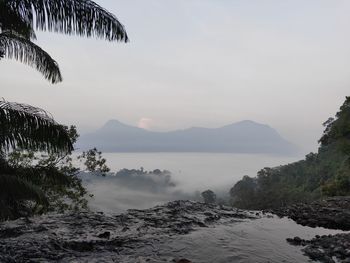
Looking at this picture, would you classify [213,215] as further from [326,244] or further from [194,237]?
[326,244]

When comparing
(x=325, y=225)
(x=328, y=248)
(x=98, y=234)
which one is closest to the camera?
(x=328, y=248)

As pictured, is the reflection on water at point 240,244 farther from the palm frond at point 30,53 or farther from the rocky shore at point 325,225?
the palm frond at point 30,53

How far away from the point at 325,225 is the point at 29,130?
1291 cm

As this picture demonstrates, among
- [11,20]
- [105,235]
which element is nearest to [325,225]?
[105,235]

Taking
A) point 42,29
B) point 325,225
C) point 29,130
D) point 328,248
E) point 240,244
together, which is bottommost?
point 325,225

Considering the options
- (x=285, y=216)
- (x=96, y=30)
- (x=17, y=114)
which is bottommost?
(x=285, y=216)

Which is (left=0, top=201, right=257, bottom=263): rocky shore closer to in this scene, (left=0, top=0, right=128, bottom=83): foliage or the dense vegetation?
(left=0, top=0, right=128, bottom=83): foliage

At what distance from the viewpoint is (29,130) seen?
734cm

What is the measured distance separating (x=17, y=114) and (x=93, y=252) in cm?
443

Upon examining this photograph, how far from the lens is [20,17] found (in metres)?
7.77

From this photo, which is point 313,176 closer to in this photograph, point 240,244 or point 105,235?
point 240,244

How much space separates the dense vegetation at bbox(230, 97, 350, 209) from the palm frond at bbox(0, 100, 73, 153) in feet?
107

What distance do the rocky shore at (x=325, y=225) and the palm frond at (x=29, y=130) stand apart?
7.22m

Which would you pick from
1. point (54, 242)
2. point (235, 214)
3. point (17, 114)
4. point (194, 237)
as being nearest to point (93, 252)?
point (54, 242)
